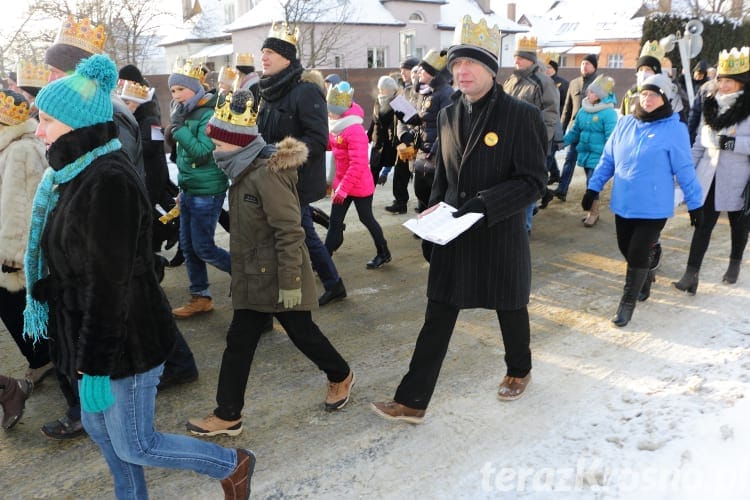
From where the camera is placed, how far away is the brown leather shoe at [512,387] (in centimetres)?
388

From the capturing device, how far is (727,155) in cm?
563

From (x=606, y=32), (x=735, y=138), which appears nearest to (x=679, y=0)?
(x=606, y=32)

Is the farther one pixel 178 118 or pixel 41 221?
pixel 178 118

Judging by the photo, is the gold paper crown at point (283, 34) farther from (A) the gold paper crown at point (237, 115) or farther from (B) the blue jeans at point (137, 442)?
(B) the blue jeans at point (137, 442)

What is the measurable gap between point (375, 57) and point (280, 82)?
102ft

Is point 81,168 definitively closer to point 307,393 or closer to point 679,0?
point 307,393

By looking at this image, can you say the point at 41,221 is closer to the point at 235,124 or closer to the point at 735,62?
the point at 235,124

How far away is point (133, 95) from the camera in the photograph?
5.62m

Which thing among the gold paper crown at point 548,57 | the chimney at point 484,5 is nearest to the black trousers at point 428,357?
the gold paper crown at point 548,57

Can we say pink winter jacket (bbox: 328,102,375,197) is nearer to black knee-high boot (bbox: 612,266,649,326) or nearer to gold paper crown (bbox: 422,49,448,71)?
gold paper crown (bbox: 422,49,448,71)

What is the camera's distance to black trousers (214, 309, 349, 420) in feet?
11.4

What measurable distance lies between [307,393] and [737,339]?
3.21 meters

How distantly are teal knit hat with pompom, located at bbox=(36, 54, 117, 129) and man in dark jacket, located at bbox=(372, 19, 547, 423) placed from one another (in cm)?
176

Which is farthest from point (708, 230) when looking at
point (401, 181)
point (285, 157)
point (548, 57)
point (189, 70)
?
point (548, 57)
